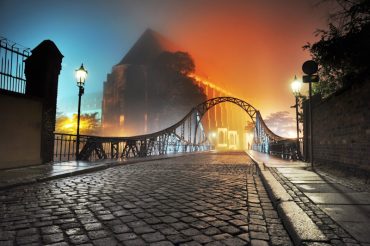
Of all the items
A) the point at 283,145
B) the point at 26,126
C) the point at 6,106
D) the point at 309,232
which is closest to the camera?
the point at 309,232

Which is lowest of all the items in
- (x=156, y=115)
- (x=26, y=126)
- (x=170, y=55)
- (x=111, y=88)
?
(x=26, y=126)

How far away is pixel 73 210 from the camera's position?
4.20 m

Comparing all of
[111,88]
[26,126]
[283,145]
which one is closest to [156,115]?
[111,88]

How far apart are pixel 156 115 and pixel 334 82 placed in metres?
62.8

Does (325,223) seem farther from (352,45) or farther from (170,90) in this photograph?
(170,90)

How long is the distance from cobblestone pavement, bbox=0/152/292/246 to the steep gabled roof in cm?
7787

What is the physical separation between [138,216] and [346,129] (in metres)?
5.93

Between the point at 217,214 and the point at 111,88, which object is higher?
the point at 111,88

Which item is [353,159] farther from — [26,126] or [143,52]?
[143,52]

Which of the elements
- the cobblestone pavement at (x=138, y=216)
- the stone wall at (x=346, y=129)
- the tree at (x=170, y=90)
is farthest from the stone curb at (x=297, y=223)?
the tree at (x=170, y=90)

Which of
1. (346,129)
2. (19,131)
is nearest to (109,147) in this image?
(19,131)

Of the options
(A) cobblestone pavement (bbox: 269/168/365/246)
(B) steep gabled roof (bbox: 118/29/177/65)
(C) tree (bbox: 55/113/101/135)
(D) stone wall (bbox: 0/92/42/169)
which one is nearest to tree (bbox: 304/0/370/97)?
(A) cobblestone pavement (bbox: 269/168/365/246)

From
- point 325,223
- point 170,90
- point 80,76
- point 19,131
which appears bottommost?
point 325,223

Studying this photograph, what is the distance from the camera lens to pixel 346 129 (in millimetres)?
7344
